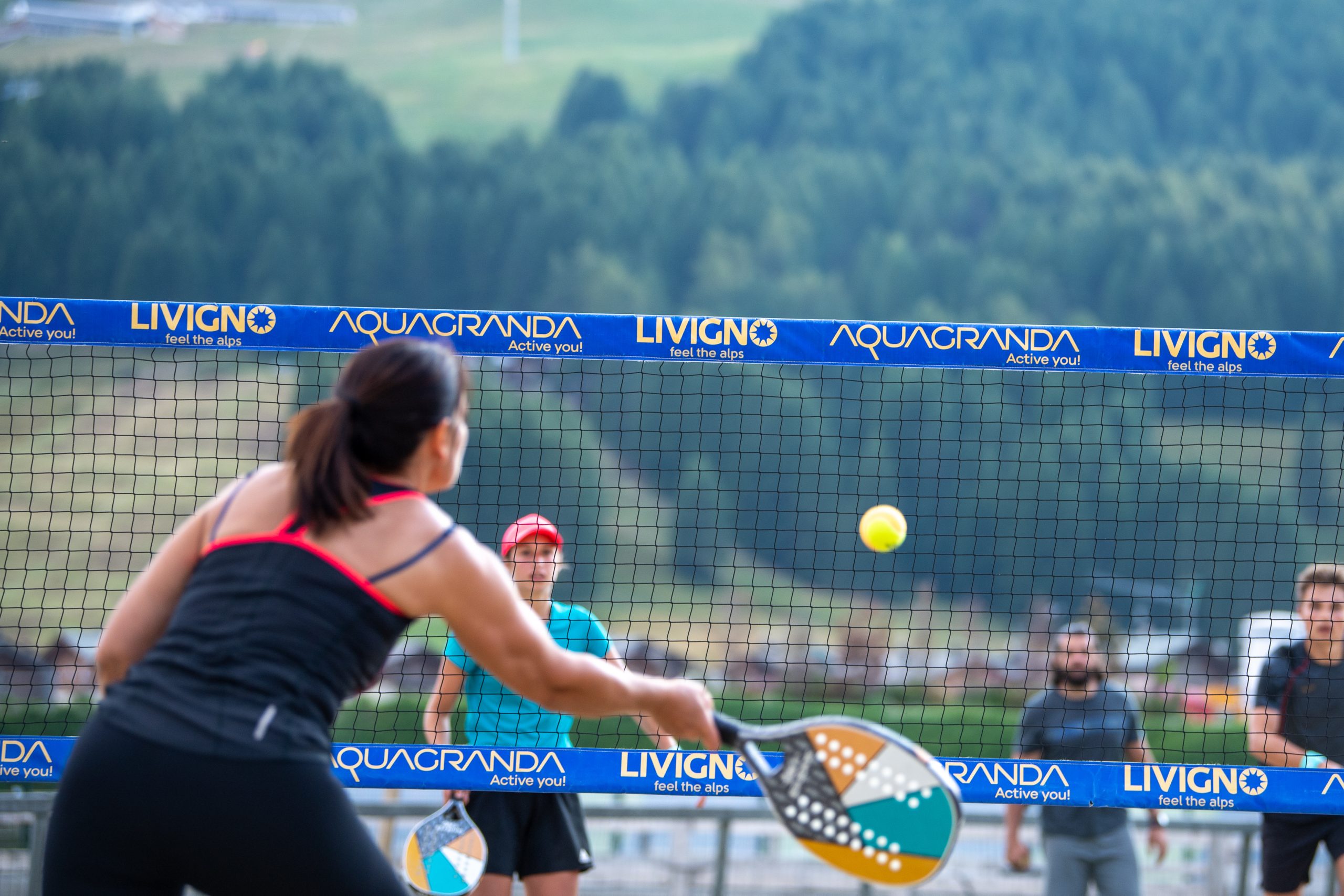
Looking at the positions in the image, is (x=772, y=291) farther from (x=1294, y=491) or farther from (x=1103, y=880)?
(x=1103, y=880)

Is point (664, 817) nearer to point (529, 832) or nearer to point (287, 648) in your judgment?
point (529, 832)

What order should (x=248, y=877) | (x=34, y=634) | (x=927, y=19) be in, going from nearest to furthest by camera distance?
1. (x=248, y=877)
2. (x=34, y=634)
3. (x=927, y=19)

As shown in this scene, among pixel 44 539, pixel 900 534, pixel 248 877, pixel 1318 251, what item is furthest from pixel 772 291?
pixel 248 877

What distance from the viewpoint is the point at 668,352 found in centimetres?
484

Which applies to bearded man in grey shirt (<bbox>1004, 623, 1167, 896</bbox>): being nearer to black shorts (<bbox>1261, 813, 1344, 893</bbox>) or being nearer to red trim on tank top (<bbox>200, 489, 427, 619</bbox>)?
black shorts (<bbox>1261, 813, 1344, 893</bbox>)

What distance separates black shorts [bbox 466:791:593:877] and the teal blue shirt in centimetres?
20

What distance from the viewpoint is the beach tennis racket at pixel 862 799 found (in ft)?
9.22

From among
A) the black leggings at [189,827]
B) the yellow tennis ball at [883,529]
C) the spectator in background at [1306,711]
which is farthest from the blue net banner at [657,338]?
the black leggings at [189,827]

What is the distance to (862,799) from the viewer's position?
2852 millimetres

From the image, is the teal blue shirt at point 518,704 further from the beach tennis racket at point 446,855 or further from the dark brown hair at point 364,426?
the dark brown hair at point 364,426

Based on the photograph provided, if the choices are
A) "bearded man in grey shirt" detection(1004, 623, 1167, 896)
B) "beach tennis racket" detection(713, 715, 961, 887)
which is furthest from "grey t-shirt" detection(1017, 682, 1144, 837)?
"beach tennis racket" detection(713, 715, 961, 887)

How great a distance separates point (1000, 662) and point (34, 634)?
29957mm

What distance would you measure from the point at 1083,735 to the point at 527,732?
272cm

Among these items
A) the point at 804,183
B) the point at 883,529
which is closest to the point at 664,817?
the point at 883,529
